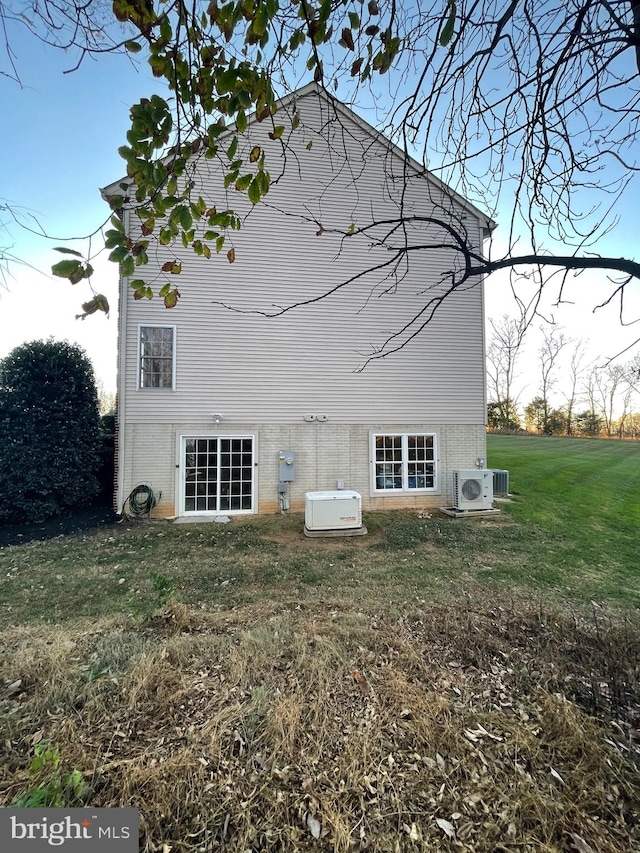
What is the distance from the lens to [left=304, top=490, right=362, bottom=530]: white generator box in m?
7.46

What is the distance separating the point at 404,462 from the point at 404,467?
0.44 ft

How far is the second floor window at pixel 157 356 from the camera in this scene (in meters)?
8.60

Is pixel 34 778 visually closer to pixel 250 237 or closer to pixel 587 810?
pixel 587 810

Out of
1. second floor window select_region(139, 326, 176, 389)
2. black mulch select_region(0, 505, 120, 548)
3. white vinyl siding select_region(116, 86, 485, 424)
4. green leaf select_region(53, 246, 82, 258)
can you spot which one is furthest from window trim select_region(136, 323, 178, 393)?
green leaf select_region(53, 246, 82, 258)

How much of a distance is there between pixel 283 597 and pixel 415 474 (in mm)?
6067

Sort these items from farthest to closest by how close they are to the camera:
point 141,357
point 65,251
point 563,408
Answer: point 563,408 < point 141,357 < point 65,251

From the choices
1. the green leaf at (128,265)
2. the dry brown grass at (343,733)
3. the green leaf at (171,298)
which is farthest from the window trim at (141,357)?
the green leaf at (128,265)

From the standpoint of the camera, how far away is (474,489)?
9047 mm

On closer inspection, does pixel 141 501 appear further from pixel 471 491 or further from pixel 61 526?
pixel 471 491

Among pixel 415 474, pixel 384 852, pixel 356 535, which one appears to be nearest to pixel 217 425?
pixel 356 535

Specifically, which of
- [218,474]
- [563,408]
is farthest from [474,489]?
[563,408]

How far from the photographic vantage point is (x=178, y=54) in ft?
6.15

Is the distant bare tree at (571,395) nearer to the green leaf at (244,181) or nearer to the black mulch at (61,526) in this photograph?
the black mulch at (61,526)

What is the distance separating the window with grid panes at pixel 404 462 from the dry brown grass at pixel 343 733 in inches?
249
